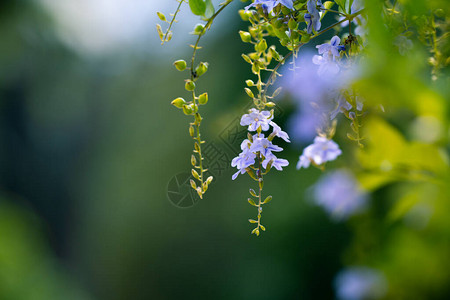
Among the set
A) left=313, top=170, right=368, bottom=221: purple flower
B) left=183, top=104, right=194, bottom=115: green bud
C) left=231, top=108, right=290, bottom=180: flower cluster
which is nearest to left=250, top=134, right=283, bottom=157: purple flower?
left=231, top=108, right=290, bottom=180: flower cluster

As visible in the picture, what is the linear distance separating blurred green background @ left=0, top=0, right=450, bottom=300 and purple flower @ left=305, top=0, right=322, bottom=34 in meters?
2.11

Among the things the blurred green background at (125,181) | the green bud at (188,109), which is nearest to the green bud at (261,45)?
the green bud at (188,109)

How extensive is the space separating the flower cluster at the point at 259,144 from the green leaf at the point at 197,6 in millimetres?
139

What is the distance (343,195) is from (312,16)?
0.33 m

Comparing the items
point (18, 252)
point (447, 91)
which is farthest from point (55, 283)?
point (447, 91)

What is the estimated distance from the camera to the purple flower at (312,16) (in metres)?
0.54

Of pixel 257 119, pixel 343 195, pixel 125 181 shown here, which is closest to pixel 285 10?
pixel 257 119

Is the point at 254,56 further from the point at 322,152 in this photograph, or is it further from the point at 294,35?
the point at 322,152

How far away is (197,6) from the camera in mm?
544

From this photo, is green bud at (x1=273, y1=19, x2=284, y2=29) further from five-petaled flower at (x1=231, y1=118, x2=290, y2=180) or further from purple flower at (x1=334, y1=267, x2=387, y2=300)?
purple flower at (x1=334, y1=267, x2=387, y2=300)

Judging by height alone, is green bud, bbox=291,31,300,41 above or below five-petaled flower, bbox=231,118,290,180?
above

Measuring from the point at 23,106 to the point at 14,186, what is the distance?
139cm

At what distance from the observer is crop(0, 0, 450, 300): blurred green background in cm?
394

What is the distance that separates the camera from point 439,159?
25 cm
